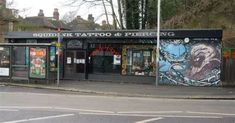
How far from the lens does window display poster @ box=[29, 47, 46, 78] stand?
2920cm

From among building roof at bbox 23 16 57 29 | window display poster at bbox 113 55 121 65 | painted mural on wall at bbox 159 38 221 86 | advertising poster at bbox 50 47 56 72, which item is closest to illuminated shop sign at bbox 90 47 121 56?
window display poster at bbox 113 55 121 65

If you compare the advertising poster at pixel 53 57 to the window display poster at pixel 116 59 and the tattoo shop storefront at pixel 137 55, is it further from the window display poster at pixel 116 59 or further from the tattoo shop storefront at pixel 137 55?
the window display poster at pixel 116 59

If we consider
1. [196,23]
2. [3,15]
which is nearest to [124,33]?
[196,23]

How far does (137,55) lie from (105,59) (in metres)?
2.37

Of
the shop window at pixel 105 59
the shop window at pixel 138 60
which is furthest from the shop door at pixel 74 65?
the shop window at pixel 138 60

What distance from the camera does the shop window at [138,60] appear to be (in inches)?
1216

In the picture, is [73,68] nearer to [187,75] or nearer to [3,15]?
[187,75]

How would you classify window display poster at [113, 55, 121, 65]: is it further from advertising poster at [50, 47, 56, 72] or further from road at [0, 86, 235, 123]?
road at [0, 86, 235, 123]

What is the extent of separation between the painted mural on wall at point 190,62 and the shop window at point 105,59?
3279 mm

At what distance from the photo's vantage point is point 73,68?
109 feet

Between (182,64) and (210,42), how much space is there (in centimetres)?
225

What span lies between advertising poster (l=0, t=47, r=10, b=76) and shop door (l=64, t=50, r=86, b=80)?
4.52 meters

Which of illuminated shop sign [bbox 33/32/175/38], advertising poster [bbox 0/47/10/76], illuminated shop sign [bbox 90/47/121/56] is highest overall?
illuminated shop sign [bbox 33/32/175/38]

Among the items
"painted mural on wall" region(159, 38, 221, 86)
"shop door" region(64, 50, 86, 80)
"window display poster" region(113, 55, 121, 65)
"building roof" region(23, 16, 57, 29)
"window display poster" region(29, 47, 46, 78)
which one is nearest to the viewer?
"painted mural on wall" region(159, 38, 221, 86)
